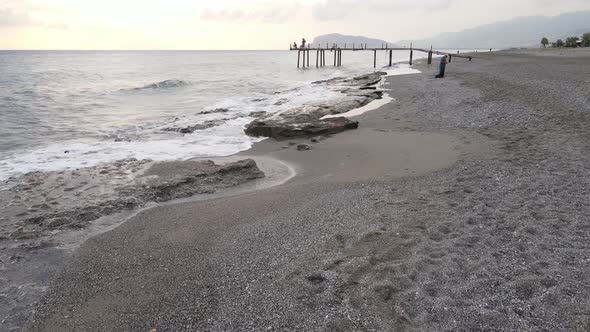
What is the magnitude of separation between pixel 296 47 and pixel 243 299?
58390 mm

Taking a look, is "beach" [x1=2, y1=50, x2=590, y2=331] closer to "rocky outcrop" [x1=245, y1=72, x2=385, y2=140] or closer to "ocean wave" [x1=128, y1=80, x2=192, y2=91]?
"rocky outcrop" [x1=245, y1=72, x2=385, y2=140]

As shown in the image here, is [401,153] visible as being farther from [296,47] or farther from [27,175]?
[296,47]

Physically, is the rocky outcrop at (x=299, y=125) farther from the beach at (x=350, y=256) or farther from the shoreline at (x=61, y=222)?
the beach at (x=350, y=256)

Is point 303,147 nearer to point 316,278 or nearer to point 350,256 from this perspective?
point 350,256

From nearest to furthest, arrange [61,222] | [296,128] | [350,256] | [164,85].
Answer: [350,256]
[61,222]
[296,128]
[164,85]

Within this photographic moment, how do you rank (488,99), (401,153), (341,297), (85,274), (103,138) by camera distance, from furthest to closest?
1. (488,99)
2. (103,138)
3. (401,153)
4. (85,274)
5. (341,297)

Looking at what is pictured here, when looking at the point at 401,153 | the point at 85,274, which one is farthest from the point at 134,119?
the point at 85,274

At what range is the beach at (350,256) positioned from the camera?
10.4ft

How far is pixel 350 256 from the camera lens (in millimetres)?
4008

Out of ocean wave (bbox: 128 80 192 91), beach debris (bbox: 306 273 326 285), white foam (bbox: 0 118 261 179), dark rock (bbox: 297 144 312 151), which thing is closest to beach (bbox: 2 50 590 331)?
beach debris (bbox: 306 273 326 285)

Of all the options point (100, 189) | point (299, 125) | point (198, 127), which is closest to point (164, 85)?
point (198, 127)

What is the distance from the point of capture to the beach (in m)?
3.16

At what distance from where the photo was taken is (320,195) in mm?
5980

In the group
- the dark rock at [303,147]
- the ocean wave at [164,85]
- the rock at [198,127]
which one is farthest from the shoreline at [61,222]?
the ocean wave at [164,85]
